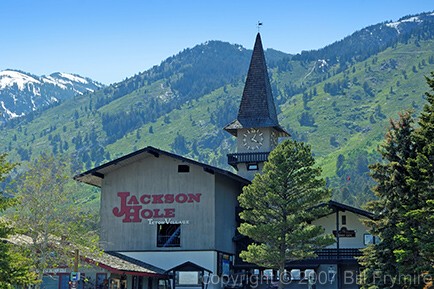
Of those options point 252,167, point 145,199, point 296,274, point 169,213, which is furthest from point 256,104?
point 296,274

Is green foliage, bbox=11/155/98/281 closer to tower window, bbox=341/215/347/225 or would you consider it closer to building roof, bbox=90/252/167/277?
building roof, bbox=90/252/167/277

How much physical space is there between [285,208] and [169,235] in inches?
511

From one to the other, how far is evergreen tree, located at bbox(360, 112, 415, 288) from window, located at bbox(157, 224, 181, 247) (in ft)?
65.8

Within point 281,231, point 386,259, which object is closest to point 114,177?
point 281,231

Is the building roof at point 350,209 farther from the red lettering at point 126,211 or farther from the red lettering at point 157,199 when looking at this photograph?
the red lettering at point 126,211

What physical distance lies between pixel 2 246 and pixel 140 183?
1190 inches

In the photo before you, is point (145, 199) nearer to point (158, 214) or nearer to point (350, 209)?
point (158, 214)

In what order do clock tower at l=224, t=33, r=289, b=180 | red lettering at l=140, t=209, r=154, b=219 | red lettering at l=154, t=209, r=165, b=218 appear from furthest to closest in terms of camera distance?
1. clock tower at l=224, t=33, r=289, b=180
2. red lettering at l=140, t=209, r=154, b=219
3. red lettering at l=154, t=209, r=165, b=218

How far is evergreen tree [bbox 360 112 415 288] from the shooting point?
41.7 meters

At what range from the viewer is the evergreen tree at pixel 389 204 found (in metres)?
41.7

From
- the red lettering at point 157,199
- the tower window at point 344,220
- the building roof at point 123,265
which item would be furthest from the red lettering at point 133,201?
the tower window at point 344,220

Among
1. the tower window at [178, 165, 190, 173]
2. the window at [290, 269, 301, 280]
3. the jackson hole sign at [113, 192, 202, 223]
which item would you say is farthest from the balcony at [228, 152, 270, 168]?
the window at [290, 269, 301, 280]

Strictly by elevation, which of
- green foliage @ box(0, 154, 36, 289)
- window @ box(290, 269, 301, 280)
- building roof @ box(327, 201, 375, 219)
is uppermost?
building roof @ box(327, 201, 375, 219)

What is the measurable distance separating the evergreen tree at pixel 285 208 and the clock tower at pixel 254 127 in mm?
17179
